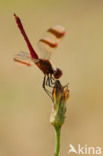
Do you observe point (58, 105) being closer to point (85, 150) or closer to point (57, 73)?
point (57, 73)

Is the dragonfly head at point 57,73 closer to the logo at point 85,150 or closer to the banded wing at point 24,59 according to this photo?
the banded wing at point 24,59

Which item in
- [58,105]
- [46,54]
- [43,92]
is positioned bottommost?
[58,105]

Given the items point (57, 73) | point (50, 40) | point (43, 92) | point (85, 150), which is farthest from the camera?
point (43, 92)

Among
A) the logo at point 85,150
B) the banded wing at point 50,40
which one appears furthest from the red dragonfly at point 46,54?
the logo at point 85,150

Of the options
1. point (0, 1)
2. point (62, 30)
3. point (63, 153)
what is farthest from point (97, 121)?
point (0, 1)

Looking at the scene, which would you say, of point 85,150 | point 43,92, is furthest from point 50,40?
point 43,92
